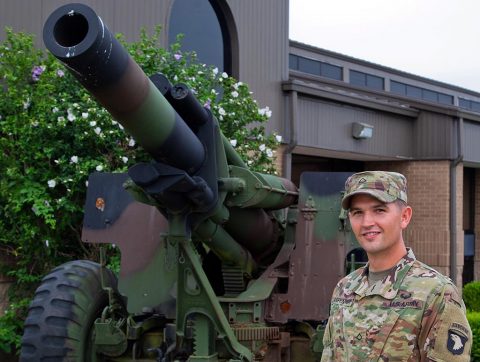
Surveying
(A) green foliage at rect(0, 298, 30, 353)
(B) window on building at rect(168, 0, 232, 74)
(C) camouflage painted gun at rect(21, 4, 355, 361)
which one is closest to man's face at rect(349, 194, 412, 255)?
(C) camouflage painted gun at rect(21, 4, 355, 361)

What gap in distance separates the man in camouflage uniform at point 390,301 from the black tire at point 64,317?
10.5ft

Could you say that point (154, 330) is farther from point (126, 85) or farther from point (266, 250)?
point (126, 85)

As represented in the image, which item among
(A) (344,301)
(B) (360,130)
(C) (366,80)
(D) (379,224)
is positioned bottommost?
(A) (344,301)

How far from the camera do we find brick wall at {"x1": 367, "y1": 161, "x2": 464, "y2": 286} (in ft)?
49.1

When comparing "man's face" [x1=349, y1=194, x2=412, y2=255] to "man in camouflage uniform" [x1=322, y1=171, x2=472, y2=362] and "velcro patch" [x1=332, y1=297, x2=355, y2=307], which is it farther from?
"velcro patch" [x1=332, y1=297, x2=355, y2=307]

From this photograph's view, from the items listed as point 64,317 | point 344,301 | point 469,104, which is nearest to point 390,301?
point 344,301

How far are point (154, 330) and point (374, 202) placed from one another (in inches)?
144

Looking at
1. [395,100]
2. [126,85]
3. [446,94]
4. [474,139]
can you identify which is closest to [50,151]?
[126,85]

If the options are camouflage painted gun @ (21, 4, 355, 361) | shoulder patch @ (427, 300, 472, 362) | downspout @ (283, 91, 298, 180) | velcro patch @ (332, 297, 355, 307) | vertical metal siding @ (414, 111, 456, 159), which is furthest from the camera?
vertical metal siding @ (414, 111, 456, 159)

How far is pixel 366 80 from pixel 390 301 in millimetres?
18939

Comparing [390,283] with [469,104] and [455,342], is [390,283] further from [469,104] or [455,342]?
[469,104]

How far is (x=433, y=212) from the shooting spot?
1509 centimetres

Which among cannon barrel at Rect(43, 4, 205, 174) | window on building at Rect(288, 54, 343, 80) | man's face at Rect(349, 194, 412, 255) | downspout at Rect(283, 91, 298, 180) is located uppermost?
window on building at Rect(288, 54, 343, 80)

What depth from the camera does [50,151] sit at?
301 inches
